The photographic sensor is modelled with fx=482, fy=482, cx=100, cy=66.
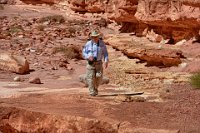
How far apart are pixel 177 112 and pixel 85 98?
1867 millimetres

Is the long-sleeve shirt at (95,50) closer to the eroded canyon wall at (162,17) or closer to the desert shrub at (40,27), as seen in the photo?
the eroded canyon wall at (162,17)

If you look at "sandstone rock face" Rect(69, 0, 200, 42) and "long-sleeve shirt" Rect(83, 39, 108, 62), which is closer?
"long-sleeve shirt" Rect(83, 39, 108, 62)

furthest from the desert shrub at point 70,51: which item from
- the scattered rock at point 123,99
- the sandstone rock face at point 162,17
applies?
the scattered rock at point 123,99

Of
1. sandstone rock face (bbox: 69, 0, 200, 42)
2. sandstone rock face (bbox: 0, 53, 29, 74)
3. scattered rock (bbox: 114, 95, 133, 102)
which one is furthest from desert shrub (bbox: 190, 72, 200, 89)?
sandstone rock face (bbox: 0, 53, 29, 74)

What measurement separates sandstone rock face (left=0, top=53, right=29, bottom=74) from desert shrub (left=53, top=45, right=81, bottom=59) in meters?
2.59

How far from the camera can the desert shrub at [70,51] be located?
16734mm

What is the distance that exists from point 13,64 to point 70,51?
3193 millimetres

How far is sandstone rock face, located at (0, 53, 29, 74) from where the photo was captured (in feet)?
46.3

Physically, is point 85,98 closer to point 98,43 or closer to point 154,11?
point 98,43

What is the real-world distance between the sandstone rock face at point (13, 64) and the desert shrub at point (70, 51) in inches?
102

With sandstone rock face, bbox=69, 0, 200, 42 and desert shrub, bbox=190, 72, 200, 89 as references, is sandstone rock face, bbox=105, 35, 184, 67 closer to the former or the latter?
sandstone rock face, bbox=69, 0, 200, 42

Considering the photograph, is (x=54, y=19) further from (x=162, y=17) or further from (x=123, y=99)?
(x=123, y=99)

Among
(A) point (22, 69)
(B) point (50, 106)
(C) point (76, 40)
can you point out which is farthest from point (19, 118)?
(C) point (76, 40)

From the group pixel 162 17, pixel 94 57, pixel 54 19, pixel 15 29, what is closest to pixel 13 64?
pixel 162 17
